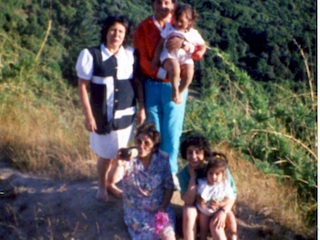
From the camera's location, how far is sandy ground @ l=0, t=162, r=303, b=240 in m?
4.08

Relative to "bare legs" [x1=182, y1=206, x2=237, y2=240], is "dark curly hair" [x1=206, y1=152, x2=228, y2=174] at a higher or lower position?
higher

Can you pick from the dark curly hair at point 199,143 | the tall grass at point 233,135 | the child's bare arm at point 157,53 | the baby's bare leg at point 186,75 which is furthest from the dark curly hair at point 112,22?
the tall grass at point 233,135

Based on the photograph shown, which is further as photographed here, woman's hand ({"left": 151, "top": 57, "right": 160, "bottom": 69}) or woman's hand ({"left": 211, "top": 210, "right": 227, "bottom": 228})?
woman's hand ({"left": 151, "top": 57, "right": 160, "bottom": 69})

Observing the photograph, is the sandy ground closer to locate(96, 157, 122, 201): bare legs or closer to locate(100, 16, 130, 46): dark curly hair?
locate(96, 157, 122, 201): bare legs

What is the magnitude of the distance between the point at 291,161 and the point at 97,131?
1.63 metres

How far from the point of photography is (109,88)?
3.76 meters

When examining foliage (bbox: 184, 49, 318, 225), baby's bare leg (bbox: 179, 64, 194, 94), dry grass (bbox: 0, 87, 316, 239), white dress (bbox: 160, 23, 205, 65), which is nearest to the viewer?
white dress (bbox: 160, 23, 205, 65)

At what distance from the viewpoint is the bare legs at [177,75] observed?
3775 mm

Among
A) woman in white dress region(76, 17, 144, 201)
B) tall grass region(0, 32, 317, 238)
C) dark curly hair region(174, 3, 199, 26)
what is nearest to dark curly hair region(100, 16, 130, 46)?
woman in white dress region(76, 17, 144, 201)

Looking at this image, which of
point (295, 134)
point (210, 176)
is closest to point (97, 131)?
point (210, 176)

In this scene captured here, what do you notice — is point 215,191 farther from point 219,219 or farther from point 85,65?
point 85,65

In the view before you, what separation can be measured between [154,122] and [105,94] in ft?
1.39

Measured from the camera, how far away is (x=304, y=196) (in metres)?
4.45

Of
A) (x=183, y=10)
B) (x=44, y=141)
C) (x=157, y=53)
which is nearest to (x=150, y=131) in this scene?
(x=157, y=53)
